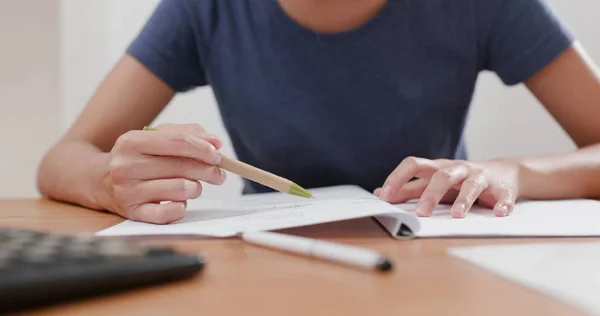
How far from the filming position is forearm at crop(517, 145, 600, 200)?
64 centimetres

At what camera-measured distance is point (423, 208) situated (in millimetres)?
526

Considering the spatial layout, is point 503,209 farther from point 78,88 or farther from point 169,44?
point 78,88

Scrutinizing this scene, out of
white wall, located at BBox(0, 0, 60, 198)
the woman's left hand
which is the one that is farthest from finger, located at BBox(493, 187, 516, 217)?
white wall, located at BBox(0, 0, 60, 198)

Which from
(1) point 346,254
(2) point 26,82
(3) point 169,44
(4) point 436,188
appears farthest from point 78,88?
(1) point 346,254

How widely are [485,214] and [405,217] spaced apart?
0.41 feet

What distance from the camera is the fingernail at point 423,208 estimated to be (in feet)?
1.72

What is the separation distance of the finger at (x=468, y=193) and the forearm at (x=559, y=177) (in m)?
0.09

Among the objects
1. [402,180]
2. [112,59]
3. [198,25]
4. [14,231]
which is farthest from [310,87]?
[112,59]

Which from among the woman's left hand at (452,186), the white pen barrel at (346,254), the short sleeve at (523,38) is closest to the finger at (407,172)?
the woman's left hand at (452,186)

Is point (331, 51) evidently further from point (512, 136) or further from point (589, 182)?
point (512, 136)

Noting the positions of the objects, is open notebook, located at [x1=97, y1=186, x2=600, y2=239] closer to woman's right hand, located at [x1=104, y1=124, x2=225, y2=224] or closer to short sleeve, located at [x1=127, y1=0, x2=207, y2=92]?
woman's right hand, located at [x1=104, y1=124, x2=225, y2=224]

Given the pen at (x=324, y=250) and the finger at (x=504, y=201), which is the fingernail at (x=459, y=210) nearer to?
the finger at (x=504, y=201)

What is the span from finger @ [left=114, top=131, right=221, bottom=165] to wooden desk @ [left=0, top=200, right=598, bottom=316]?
4.2 inches

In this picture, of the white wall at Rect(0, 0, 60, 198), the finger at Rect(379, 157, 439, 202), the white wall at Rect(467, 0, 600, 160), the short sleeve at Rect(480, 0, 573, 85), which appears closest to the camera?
the finger at Rect(379, 157, 439, 202)
